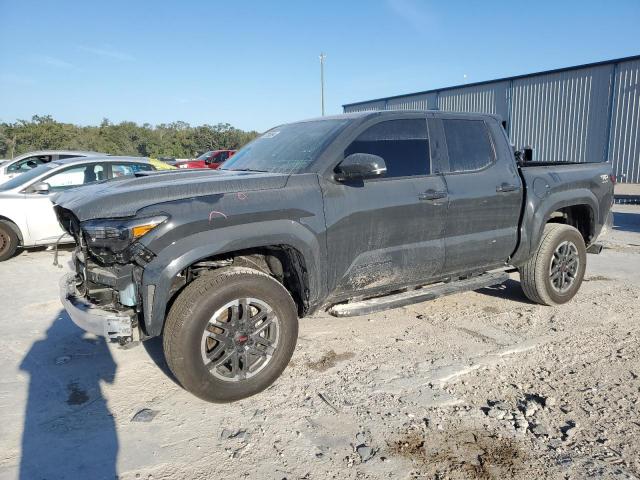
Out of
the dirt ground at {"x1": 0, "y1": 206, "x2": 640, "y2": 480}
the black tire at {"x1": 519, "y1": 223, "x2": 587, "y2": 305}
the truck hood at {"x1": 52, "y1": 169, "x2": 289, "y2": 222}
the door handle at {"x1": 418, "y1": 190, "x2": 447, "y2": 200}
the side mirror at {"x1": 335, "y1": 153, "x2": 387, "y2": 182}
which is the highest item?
the side mirror at {"x1": 335, "y1": 153, "x2": 387, "y2": 182}

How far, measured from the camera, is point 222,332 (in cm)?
318

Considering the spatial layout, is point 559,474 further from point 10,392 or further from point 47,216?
point 47,216

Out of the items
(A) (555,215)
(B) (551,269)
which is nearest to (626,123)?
(A) (555,215)

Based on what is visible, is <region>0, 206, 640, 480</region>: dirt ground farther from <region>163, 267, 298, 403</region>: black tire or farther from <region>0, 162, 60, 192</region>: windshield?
<region>0, 162, 60, 192</region>: windshield

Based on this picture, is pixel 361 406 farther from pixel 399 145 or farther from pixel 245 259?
pixel 399 145

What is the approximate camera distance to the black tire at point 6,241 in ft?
24.8

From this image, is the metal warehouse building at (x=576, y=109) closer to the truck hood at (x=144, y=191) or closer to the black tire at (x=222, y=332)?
the truck hood at (x=144, y=191)

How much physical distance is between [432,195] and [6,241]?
6809mm

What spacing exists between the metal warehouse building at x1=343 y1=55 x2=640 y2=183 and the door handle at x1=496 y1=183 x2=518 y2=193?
1215 cm

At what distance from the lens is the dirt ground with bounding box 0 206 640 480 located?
259 centimetres

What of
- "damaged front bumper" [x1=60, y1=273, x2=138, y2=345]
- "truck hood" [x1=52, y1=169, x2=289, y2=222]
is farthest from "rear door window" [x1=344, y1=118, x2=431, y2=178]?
"damaged front bumper" [x1=60, y1=273, x2=138, y2=345]

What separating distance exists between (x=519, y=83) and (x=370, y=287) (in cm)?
2122

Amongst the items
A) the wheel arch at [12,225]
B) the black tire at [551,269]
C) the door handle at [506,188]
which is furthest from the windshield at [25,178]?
the black tire at [551,269]

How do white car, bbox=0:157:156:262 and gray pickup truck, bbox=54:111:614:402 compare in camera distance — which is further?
white car, bbox=0:157:156:262
